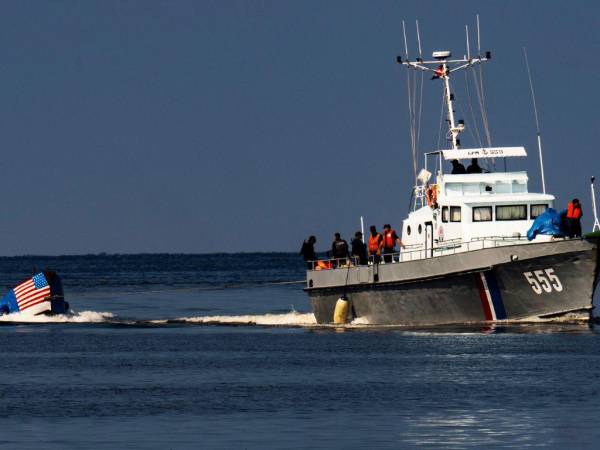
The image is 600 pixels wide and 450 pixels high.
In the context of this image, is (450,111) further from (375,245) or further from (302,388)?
(302,388)

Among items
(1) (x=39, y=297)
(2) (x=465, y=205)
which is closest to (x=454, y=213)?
(2) (x=465, y=205)

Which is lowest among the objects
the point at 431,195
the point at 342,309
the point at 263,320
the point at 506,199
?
the point at 263,320

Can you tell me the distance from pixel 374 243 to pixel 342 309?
2.41 metres

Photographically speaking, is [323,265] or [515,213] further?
[323,265]

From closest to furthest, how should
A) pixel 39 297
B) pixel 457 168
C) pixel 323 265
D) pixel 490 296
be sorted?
1. pixel 490 296
2. pixel 457 168
3. pixel 323 265
4. pixel 39 297

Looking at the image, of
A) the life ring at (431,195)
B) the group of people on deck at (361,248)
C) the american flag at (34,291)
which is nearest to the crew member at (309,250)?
the group of people on deck at (361,248)

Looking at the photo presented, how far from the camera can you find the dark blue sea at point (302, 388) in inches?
866

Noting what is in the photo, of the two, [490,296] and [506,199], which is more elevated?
[506,199]

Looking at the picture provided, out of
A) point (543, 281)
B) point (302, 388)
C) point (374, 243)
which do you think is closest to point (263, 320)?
point (374, 243)

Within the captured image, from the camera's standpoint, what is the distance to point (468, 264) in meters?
38.2

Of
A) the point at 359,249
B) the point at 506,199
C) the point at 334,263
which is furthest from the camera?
the point at 334,263

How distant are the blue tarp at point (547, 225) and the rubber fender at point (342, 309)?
22.8 feet

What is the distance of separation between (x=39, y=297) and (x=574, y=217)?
64.1ft

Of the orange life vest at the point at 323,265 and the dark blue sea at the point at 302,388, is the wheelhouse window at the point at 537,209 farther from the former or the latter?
the orange life vest at the point at 323,265
